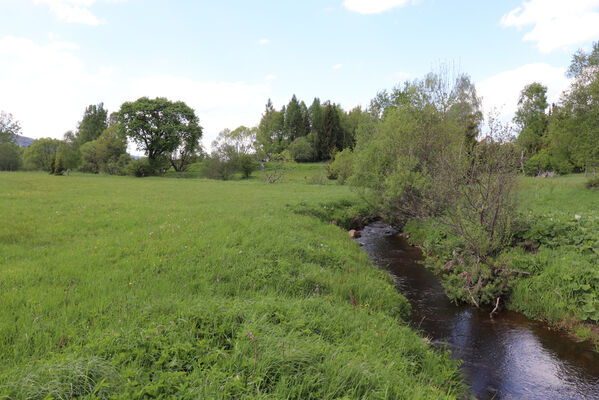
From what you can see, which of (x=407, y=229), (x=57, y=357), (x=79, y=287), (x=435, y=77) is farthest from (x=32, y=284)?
(x=435, y=77)

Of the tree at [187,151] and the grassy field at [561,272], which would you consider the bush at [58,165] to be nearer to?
the tree at [187,151]

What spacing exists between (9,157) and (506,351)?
84.9m

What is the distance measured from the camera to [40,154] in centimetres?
6506

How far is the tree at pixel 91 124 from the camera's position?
3319 inches

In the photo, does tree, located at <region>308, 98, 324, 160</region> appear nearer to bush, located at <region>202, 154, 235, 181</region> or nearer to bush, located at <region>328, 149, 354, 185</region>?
bush, located at <region>328, 149, 354, 185</region>

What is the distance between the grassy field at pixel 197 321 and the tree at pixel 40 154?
232 feet

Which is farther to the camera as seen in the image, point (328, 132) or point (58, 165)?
point (328, 132)

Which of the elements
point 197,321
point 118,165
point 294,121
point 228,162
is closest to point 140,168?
point 118,165

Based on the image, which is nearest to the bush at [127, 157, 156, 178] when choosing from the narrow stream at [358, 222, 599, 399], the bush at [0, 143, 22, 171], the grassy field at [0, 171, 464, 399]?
the bush at [0, 143, 22, 171]

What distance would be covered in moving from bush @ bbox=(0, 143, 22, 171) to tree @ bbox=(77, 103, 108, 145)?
19563 millimetres

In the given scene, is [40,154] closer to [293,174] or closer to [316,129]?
[293,174]

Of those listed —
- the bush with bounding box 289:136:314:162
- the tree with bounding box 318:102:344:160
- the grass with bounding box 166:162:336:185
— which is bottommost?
the grass with bounding box 166:162:336:185

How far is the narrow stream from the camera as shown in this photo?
18.5ft

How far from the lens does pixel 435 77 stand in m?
37.5
